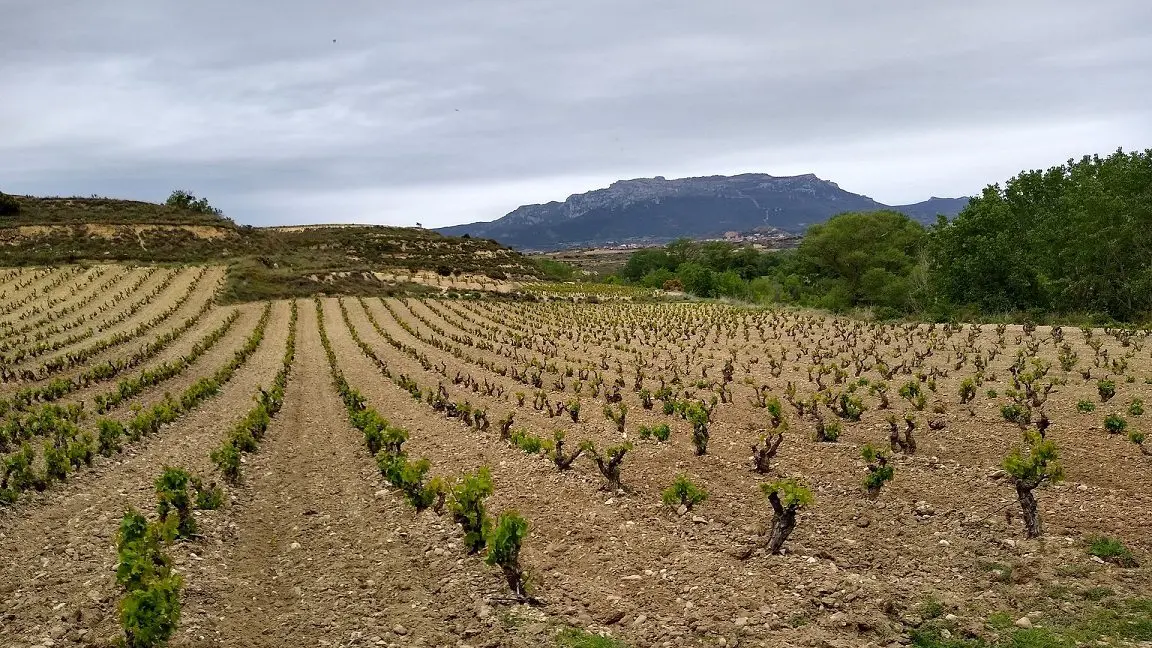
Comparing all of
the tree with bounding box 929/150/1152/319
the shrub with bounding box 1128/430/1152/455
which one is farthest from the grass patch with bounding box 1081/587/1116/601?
the tree with bounding box 929/150/1152/319

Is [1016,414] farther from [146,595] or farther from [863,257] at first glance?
[863,257]

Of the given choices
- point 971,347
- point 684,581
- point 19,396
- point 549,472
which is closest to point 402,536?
point 549,472

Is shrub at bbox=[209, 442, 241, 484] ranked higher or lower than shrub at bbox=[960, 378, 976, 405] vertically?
lower

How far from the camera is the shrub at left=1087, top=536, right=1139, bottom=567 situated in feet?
26.3

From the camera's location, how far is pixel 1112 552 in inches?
322

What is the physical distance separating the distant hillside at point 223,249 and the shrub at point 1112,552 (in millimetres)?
63670

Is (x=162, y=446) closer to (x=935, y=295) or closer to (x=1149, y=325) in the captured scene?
(x=1149, y=325)

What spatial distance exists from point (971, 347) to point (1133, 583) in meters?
20.6

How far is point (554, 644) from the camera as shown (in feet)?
24.3

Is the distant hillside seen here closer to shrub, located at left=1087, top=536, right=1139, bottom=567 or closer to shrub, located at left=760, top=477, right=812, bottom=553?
shrub, located at left=760, top=477, right=812, bottom=553

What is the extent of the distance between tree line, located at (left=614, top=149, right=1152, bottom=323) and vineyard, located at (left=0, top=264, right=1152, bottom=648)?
17.3 m

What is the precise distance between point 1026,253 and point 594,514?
4484 cm

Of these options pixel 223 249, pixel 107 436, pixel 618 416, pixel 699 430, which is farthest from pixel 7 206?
pixel 699 430

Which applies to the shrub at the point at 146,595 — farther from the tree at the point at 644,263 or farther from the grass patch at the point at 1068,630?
the tree at the point at 644,263
